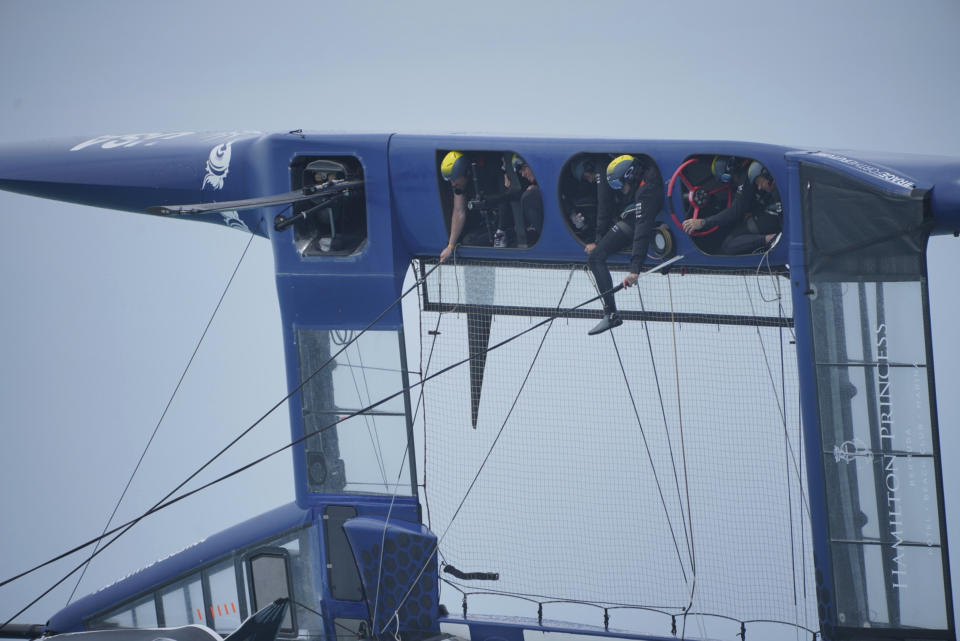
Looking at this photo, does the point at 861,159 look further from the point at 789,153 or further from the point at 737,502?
the point at 737,502

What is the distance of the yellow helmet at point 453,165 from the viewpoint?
20.9ft

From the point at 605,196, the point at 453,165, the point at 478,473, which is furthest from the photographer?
the point at 478,473

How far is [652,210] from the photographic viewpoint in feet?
20.1

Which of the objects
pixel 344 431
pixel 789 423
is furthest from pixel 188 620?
pixel 789 423

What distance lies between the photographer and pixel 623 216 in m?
6.25

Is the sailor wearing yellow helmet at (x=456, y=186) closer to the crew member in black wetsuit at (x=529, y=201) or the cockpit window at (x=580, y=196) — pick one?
the crew member in black wetsuit at (x=529, y=201)

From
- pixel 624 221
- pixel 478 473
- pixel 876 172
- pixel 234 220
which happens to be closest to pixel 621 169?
pixel 624 221

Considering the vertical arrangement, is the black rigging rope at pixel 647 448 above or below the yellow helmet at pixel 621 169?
below

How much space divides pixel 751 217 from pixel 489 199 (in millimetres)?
1711

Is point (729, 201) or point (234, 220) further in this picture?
point (234, 220)

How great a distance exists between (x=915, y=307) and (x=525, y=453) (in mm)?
3003

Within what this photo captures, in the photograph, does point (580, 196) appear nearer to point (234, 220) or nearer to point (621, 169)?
point (621, 169)

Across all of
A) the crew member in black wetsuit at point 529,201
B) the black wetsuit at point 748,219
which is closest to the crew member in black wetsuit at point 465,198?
the crew member in black wetsuit at point 529,201

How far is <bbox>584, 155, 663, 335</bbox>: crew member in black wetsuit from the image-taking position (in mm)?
6117
